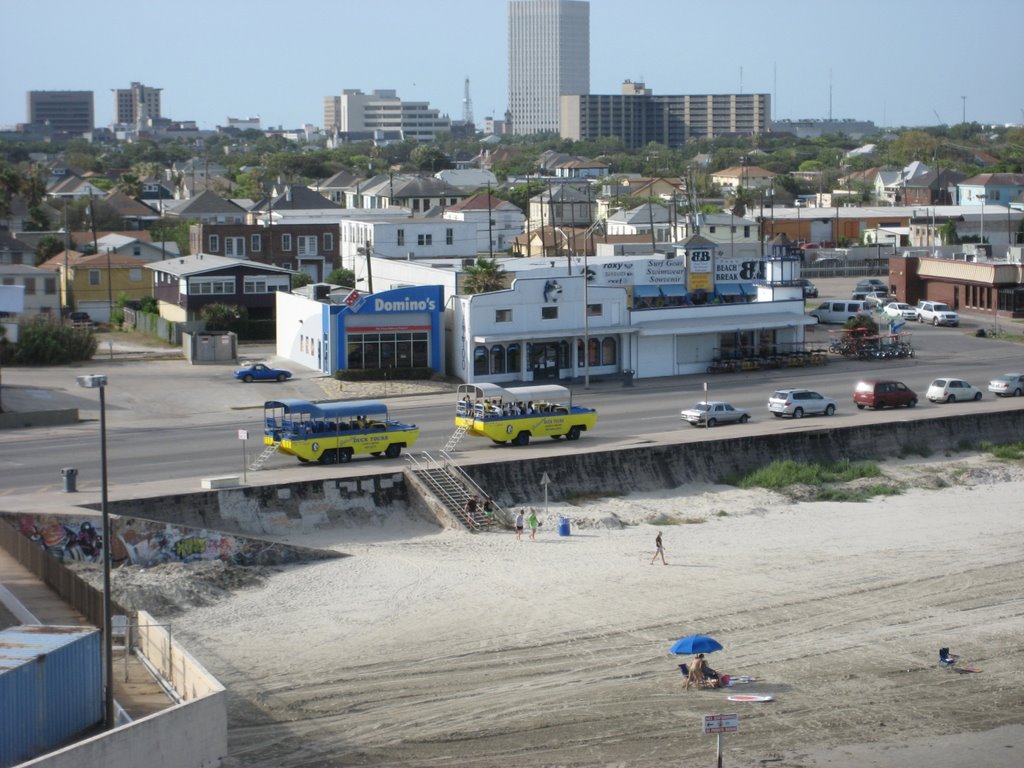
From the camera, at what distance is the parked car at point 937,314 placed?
74000 mm

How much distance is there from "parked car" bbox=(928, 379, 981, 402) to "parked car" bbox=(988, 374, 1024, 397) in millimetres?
1476

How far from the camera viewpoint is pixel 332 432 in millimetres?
41906

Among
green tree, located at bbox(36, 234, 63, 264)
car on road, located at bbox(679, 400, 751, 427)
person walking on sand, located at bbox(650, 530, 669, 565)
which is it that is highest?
green tree, located at bbox(36, 234, 63, 264)

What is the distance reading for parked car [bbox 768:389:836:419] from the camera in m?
50.5

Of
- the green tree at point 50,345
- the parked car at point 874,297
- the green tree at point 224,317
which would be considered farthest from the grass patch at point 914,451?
the green tree at point 50,345

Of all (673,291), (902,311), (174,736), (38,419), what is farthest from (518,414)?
(902,311)

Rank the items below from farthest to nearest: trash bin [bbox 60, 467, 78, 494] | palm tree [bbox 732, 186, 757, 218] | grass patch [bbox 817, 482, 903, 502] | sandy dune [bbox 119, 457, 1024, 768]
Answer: palm tree [bbox 732, 186, 757, 218], grass patch [bbox 817, 482, 903, 502], trash bin [bbox 60, 467, 78, 494], sandy dune [bbox 119, 457, 1024, 768]

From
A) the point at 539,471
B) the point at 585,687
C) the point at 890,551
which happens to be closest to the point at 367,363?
the point at 539,471

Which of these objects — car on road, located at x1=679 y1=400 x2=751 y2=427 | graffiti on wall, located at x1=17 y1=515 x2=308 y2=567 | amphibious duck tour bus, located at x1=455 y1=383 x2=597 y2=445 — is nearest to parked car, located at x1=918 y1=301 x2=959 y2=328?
car on road, located at x1=679 y1=400 x2=751 y2=427

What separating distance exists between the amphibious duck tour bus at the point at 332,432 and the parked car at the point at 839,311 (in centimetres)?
3650

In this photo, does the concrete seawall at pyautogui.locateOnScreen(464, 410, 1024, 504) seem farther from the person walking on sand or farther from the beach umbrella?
the beach umbrella

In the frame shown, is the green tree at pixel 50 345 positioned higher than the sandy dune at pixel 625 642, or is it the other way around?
the green tree at pixel 50 345

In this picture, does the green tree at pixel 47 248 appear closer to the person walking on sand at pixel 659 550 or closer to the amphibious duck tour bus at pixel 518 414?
the amphibious duck tour bus at pixel 518 414

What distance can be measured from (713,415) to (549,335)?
1056 centimetres
